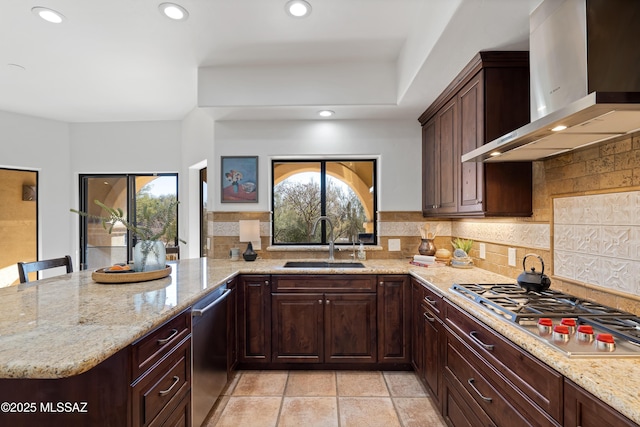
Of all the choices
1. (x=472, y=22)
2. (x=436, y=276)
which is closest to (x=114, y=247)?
(x=436, y=276)

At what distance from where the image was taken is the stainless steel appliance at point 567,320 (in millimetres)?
1099

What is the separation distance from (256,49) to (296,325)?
94.2 inches

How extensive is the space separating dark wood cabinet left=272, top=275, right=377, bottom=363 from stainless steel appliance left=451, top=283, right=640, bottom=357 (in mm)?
1074

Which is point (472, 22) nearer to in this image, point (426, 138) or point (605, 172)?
point (605, 172)

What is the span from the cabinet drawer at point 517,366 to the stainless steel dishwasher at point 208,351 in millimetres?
1522

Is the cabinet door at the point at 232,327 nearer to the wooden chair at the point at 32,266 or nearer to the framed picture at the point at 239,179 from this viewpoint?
the framed picture at the point at 239,179

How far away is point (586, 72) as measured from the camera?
1.24m

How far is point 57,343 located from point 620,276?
235cm

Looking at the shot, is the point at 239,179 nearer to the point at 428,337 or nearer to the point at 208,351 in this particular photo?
the point at 208,351

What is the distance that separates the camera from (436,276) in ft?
8.18

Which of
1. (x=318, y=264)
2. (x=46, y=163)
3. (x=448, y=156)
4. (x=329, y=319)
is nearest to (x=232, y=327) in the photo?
(x=329, y=319)

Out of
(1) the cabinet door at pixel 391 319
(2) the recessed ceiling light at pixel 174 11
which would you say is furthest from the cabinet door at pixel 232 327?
(2) the recessed ceiling light at pixel 174 11

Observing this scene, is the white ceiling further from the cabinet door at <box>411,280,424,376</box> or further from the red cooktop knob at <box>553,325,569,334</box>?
the cabinet door at <box>411,280,424,376</box>

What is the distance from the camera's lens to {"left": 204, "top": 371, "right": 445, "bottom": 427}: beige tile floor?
2.19 meters
